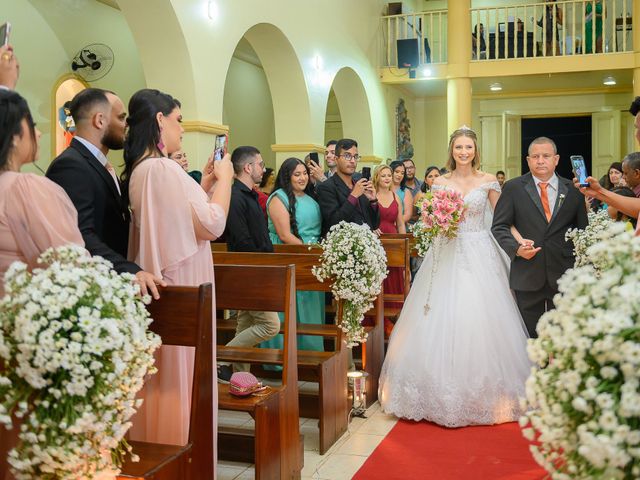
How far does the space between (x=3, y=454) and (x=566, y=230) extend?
3.82m

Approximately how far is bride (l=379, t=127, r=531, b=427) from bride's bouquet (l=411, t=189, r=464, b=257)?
0.37ft

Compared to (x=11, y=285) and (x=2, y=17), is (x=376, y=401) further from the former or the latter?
(x=2, y=17)

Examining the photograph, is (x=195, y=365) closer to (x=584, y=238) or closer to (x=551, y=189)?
(x=551, y=189)

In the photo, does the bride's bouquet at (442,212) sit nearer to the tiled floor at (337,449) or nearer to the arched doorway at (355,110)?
the tiled floor at (337,449)

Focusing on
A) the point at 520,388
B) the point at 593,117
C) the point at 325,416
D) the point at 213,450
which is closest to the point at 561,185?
the point at 520,388

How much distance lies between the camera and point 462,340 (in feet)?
15.7

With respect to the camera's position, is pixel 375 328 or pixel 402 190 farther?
pixel 402 190

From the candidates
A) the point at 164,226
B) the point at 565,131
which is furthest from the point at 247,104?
the point at 164,226

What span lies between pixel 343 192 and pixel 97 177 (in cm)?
310

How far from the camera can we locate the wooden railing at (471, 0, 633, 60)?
13648 mm

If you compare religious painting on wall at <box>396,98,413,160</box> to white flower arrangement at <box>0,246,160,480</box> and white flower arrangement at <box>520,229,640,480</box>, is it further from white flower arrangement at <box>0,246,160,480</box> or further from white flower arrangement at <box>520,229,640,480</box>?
white flower arrangement at <box>520,229,640,480</box>

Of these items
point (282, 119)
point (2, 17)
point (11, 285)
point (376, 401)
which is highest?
point (2, 17)

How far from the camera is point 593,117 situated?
1683cm

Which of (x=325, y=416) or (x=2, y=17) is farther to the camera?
(x=2, y=17)
